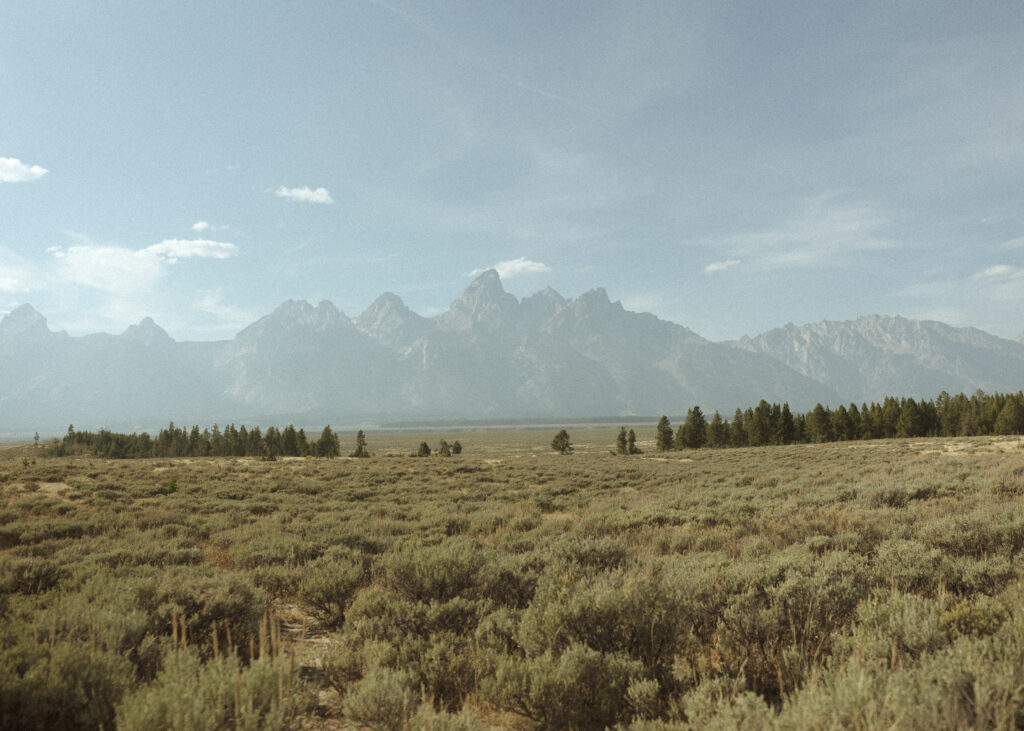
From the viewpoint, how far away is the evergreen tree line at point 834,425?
→ 271ft

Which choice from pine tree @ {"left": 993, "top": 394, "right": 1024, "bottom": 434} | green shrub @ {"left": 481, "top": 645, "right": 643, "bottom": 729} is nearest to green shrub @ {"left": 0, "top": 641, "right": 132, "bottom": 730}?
green shrub @ {"left": 481, "top": 645, "right": 643, "bottom": 729}

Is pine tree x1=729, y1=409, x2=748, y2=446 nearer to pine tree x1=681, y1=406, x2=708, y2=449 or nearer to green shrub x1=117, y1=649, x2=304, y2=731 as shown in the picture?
pine tree x1=681, y1=406, x2=708, y2=449

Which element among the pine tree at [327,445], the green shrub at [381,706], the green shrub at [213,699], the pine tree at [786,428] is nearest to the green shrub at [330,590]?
the green shrub at [213,699]

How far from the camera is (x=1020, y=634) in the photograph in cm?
391

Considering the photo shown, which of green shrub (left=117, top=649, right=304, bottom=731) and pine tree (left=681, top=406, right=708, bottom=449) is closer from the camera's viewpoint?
green shrub (left=117, top=649, right=304, bottom=731)

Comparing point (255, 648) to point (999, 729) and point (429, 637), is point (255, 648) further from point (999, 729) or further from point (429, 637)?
point (999, 729)

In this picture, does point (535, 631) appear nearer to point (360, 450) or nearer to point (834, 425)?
point (360, 450)

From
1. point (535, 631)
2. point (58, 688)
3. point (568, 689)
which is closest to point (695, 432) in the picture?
point (535, 631)

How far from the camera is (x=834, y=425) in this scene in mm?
83875

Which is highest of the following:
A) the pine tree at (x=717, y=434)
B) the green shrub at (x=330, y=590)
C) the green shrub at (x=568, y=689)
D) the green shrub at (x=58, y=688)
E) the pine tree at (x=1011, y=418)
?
the green shrub at (x=58, y=688)

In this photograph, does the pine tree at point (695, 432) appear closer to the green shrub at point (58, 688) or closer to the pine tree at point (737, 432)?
the pine tree at point (737, 432)

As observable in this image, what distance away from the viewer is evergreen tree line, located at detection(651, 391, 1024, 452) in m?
82.5

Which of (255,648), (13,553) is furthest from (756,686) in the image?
(13,553)

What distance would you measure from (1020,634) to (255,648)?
23.9ft
